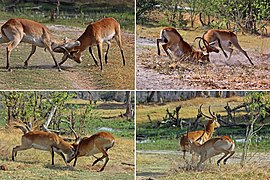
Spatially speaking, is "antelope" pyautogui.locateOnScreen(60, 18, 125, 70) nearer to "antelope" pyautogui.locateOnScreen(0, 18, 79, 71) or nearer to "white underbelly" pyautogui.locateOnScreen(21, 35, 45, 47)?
"antelope" pyautogui.locateOnScreen(0, 18, 79, 71)

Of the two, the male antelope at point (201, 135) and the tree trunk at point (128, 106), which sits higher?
the tree trunk at point (128, 106)

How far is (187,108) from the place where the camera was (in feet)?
16.9

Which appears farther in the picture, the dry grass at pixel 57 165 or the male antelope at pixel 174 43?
the male antelope at pixel 174 43

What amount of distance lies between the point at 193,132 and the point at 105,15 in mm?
1995

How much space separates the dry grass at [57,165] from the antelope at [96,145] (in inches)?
2.4

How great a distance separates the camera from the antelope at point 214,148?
479 cm

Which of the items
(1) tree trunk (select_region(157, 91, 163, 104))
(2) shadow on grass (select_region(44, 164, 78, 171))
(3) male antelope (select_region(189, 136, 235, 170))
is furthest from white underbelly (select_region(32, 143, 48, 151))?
(3) male antelope (select_region(189, 136, 235, 170))

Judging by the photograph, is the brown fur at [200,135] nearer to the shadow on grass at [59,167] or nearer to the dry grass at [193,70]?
the dry grass at [193,70]

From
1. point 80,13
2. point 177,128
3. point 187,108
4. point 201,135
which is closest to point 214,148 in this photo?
point 201,135

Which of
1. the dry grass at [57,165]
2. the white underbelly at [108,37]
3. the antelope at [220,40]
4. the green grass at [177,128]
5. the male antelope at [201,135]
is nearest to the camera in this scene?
the dry grass at [57,165]

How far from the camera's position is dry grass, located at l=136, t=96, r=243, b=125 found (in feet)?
16.7

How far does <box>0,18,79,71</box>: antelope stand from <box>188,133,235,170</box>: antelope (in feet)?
4.49

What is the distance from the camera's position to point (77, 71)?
5.09 metres

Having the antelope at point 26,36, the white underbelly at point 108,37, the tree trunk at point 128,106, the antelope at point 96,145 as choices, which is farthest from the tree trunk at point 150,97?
the antelope at point 26,36
